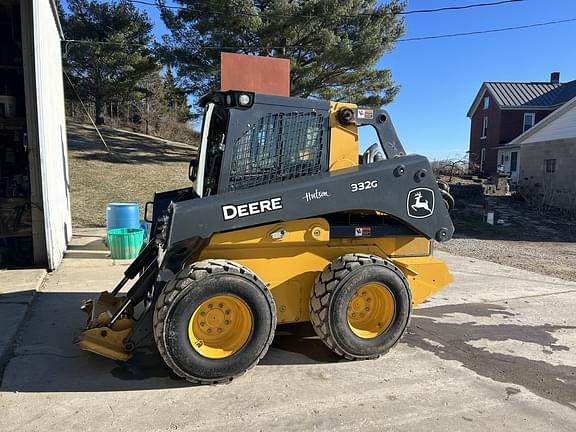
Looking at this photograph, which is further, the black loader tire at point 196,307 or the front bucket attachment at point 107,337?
the front bucket attachment at point 107,337

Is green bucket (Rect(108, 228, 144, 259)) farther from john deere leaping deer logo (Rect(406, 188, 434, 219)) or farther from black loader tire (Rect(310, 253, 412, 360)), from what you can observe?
john deere leaping deer logo (Rect(406, 188, 434, 219))

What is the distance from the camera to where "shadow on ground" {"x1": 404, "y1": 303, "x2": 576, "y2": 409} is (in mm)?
3939

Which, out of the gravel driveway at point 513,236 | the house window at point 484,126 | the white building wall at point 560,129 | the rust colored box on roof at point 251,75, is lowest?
the gravel driveway at point 513,236

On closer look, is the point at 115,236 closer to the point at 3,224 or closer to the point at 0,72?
the point at 3,224

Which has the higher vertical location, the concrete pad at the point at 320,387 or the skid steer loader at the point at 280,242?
the skid steer loader at the point at 280,242

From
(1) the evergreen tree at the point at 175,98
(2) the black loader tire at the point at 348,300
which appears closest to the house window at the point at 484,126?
(1) the evergreen tree at the point at 175,98

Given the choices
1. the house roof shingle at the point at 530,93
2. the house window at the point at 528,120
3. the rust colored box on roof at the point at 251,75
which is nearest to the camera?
the rust colored box on roof at the point at 251,75

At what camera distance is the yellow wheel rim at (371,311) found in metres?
4.34

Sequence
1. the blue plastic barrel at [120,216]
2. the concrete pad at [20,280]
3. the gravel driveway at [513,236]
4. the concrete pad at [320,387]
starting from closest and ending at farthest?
the concrete pad at [320,387]
the concrete pad at [20,280]
the blue plastic barrel at [120,216]
the gravel driveway at [513,236]

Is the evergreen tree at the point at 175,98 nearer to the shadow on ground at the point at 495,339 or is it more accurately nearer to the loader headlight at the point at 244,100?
the shadow on ground at the point at 495,339

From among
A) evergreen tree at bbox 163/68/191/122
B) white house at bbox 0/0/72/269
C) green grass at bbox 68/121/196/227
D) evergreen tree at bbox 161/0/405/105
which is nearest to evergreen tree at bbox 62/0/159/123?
evergreen tree at bbox 163/68/191/122

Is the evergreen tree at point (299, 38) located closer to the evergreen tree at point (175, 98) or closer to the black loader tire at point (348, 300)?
the evergreen tree at point (175, 98)

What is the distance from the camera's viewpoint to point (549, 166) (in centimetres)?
2116

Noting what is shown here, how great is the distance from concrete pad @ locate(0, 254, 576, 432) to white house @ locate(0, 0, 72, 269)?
2.54 meters
